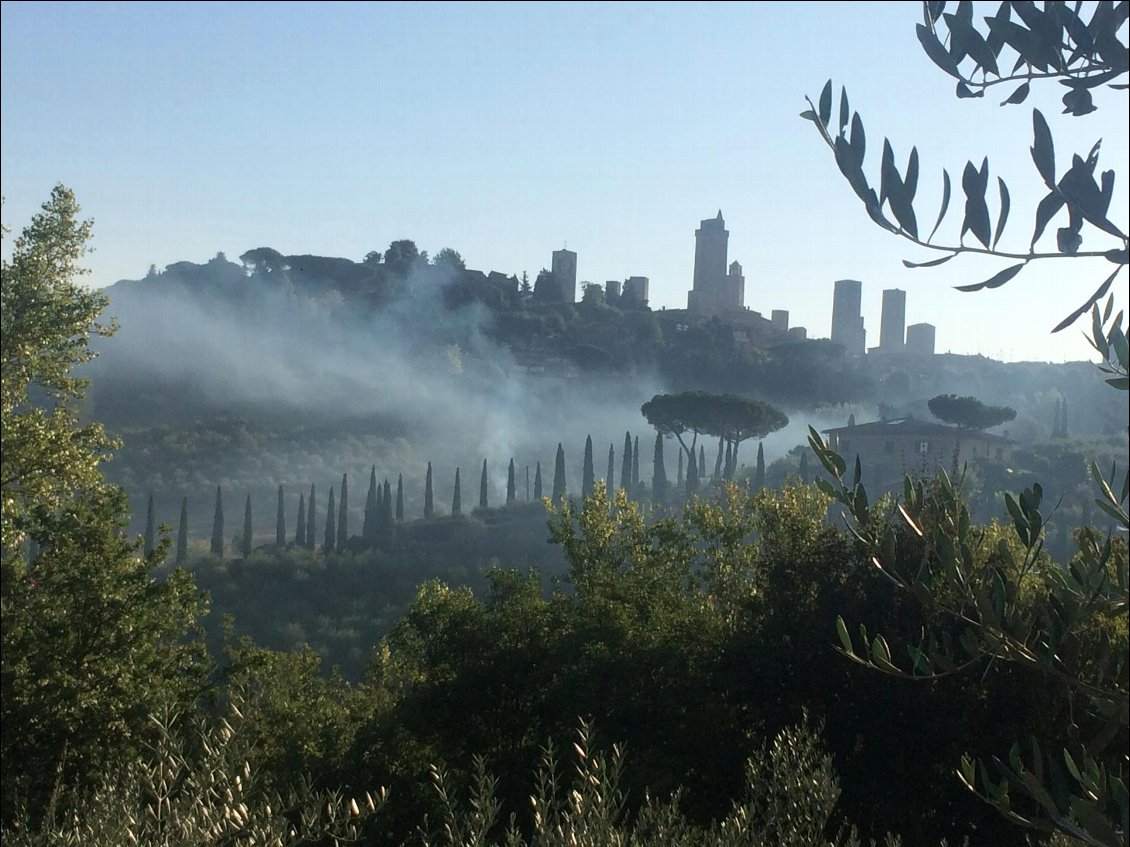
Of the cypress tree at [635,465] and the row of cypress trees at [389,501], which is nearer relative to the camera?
the row of cypress trees at [389,501]

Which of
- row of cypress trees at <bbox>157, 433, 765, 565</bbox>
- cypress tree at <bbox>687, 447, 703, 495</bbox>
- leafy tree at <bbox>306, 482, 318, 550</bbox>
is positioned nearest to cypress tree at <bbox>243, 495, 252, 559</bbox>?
row of cypress trees at <bbox>157, 433, 765, 565</bbox>

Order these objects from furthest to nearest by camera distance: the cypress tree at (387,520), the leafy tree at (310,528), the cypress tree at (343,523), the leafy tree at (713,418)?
the leafy tree at (310,528)
the leafy tree at (713,418)
the cypress tree at (343,523)
the cypress tree at (387,520)

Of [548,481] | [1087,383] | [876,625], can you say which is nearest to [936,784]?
[876,625]

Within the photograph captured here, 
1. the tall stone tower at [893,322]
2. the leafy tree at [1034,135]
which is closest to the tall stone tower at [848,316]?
the tall stone tower at [893,322]

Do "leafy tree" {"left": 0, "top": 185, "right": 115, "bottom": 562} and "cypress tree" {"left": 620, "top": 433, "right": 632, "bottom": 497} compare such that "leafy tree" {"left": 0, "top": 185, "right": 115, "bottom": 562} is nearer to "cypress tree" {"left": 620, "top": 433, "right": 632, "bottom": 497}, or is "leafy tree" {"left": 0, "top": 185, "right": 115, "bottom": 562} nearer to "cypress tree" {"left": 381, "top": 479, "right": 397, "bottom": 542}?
"cypress tree" {"left": 381, "top": 479, "right": 397, "bottom": 542}

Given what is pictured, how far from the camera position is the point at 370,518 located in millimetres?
56781

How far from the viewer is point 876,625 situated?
1454cm

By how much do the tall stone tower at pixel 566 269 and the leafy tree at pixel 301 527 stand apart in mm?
35357

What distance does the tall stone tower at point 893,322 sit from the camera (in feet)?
299

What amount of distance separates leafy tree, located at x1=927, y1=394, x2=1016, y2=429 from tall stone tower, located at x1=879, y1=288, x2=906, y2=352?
3469cm

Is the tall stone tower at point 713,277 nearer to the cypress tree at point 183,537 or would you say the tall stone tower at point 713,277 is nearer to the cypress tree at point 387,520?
the cypress tree at point 387,520

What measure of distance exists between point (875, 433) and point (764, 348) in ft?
97.2

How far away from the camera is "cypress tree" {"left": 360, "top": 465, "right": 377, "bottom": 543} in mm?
54594

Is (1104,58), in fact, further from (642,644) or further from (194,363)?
(194,363)
